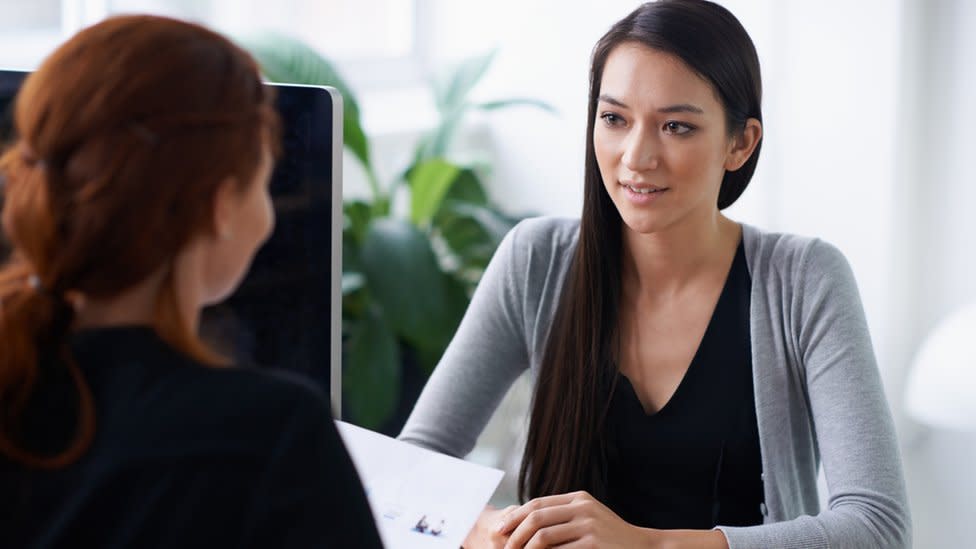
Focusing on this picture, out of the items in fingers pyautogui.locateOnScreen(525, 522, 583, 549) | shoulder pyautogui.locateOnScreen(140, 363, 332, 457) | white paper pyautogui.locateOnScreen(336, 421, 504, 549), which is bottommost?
fingers pyautogui.locateOnScreen(525, 522, 583, 549)

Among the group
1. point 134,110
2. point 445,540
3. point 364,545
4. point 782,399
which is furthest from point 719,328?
point 134,110

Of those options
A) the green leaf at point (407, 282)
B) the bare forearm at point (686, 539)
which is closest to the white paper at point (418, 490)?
the bare forearm at point (686, 539)

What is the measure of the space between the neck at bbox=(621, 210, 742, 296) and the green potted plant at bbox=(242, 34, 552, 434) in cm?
90

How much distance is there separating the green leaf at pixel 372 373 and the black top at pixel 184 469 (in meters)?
1.65

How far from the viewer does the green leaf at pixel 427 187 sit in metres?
2.54

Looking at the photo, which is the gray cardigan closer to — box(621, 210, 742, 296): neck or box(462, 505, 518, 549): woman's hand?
box(621, 210, 742, 296): neck

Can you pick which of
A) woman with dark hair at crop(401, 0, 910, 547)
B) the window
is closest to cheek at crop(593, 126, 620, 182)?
woman with dark hair at crop(401, 0, 910, 547)

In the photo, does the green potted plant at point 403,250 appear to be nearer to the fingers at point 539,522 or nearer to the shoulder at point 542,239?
the shoulder at point 542,239

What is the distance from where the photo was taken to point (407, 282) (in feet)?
7.63

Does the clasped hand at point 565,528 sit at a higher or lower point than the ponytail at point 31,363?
lower

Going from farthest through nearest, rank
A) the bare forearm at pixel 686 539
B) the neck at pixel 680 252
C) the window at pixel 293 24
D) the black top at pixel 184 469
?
1. the window at pixel 293 24
2. the neck at pixel 680 252
3. the bare forearm at pixel 686 539
4. the black top at pixel 184 469

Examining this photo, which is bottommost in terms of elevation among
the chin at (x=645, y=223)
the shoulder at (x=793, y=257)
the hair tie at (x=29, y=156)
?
the shoulder at (x=793, y=257)

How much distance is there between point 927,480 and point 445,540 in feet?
5.71

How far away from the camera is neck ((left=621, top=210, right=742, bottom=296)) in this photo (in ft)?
4.76
